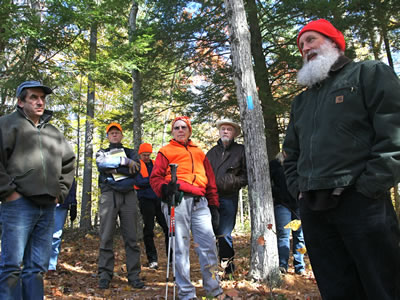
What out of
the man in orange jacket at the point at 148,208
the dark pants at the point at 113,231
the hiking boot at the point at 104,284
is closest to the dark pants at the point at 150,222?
the man in orange jacket at the point at 148,208

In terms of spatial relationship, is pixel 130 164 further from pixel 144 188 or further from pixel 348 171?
pixel 348 171

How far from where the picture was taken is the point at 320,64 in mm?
2531

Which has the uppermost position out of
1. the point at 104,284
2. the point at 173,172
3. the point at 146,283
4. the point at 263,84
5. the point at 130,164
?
the point at 263,84

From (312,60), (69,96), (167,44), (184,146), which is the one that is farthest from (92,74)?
(312,60)

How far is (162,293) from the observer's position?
4.88 metres

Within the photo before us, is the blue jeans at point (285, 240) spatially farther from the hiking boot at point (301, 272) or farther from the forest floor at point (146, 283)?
the forest floor at point (146, 283)

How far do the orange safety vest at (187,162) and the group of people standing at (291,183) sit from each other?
0.05ft

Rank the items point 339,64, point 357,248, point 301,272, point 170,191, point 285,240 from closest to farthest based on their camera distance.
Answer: point 357,248, point 339,64, point 170,191, point 301,272, point 285,240

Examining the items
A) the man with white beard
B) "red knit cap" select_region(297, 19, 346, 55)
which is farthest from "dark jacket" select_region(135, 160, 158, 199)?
"red knit cap" select_region(297, 19, 346, 55)

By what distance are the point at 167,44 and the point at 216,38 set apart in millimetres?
1420

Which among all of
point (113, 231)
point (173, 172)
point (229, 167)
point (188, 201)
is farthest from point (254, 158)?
point (113, 231)

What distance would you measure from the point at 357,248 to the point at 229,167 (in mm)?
3522

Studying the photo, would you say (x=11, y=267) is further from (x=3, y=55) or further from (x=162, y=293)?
(x=3, y=55)

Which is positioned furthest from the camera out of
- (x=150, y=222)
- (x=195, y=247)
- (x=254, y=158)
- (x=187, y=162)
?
(x=150, y=222)
